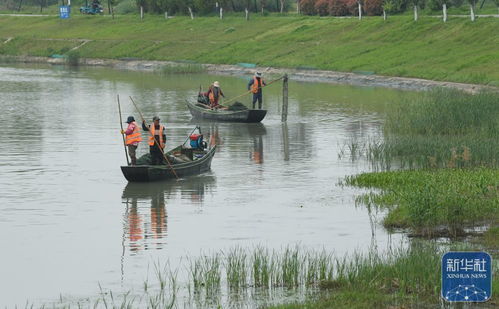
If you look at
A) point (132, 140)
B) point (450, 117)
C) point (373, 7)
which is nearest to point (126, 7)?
point (373, 7)

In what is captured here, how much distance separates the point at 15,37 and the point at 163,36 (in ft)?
63.2

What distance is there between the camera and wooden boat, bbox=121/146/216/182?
30.0m

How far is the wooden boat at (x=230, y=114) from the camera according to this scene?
4631cm

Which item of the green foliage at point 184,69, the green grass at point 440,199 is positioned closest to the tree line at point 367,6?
the green foliage at point 184,69

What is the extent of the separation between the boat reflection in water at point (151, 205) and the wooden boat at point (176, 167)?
0.20m

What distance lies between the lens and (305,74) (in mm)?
72312

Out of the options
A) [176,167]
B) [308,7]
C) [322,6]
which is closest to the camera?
[176,167]

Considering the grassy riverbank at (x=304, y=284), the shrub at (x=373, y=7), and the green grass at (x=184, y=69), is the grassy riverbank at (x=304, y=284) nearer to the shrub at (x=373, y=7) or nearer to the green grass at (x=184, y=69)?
the green grass at (x=184, y=69)

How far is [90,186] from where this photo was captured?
30.8m

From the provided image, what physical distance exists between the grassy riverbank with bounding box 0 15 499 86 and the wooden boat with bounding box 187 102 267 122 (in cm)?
1499

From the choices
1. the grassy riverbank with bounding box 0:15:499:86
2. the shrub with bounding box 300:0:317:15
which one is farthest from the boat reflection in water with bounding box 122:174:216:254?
the shrub with bounding box 300:0:317:15

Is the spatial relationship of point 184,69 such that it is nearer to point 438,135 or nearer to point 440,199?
point 438,135

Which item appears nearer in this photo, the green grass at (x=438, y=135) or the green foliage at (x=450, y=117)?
the green grass at (x=438, y=135)

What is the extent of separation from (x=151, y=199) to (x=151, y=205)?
808mm
